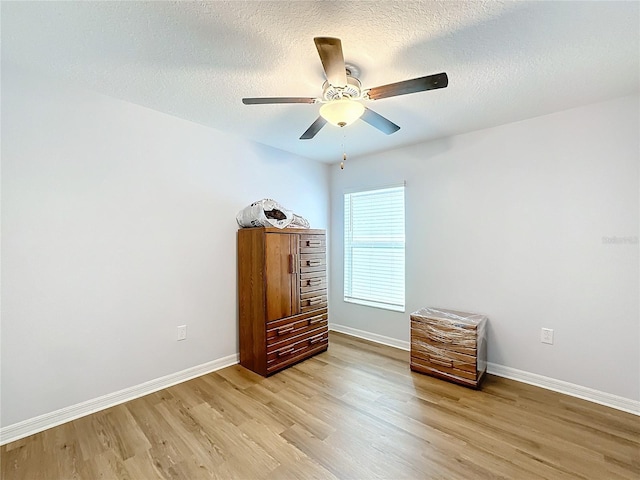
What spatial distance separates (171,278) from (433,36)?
2586 mm

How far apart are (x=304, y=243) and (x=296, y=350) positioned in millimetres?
1089

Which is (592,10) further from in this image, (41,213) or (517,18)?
(41,213)

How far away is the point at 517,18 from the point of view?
1397mm

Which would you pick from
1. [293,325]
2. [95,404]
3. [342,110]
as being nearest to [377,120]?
[342,110]

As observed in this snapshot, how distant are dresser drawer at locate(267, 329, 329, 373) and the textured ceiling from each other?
215 cm

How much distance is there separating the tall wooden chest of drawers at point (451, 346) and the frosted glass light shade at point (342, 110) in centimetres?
190

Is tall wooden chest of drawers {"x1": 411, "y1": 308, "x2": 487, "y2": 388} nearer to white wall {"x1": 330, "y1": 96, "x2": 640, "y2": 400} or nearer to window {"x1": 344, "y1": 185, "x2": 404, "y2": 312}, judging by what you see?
white wall {"x1": 330, "y1": 96, "x2": 640, "y2": 400}

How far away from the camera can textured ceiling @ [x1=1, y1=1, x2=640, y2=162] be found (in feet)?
4.49

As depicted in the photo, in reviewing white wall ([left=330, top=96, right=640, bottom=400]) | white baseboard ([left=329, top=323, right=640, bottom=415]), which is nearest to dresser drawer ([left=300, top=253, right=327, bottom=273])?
white wall ([left=330, top=96, right=640, bottom=400])

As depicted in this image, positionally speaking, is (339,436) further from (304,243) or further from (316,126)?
(316,126)

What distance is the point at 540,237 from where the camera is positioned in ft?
8.08

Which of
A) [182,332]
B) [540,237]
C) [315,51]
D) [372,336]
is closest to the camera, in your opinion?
[315,51]

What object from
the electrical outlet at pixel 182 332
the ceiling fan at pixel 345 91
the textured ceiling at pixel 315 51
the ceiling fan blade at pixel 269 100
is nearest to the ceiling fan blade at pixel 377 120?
the ceiling fan at pixel 345 91

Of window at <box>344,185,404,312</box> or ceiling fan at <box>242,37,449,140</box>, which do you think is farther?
window at <box>344,185,404,312</box>
